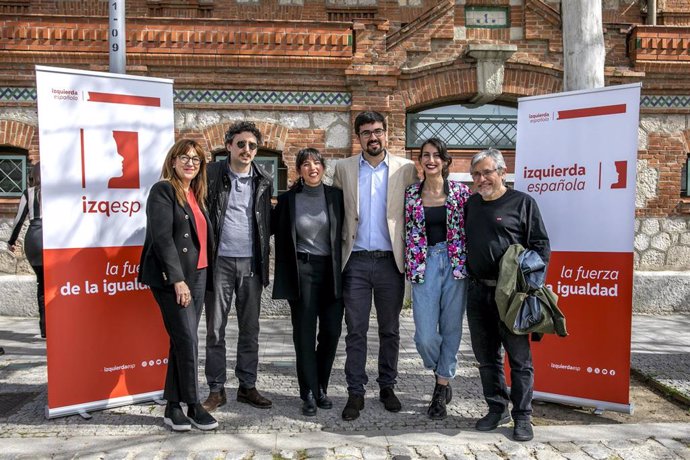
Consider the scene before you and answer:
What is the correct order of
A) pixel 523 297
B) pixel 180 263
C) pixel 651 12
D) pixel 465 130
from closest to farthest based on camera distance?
pixel 523 297 < pixel 180 263 < pixel 465 130 < pixel 651 12

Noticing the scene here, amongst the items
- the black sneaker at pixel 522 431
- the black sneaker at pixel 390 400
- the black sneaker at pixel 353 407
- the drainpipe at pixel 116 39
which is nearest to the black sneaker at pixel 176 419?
the black sneaker at pixel 353 407

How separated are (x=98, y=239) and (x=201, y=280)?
36.1 inches

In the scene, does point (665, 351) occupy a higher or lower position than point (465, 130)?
lower

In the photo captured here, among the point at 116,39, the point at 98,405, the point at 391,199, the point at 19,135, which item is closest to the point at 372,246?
the point at 391,199

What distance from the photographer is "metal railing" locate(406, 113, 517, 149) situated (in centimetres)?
927

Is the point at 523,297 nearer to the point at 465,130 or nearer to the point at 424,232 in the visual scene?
the point at 424,232

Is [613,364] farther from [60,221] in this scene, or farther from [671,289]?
[671,289]

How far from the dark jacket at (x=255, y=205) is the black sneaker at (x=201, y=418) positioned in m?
1.02

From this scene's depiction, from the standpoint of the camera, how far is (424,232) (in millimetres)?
4426

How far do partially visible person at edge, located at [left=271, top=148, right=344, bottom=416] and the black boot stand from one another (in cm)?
78

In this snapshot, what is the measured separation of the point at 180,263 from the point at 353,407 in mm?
1647

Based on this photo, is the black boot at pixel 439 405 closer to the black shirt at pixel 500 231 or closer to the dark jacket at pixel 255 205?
the black shirt at pixel 500 231

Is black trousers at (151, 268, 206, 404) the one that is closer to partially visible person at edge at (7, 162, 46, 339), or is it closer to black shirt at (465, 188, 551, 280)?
black shirt at (465, 188, 551, 280)

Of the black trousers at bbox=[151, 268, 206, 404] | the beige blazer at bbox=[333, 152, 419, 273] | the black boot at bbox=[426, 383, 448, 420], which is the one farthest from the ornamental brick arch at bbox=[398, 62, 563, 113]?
the black trousers at bbox=[151, 268, 206, 404]
